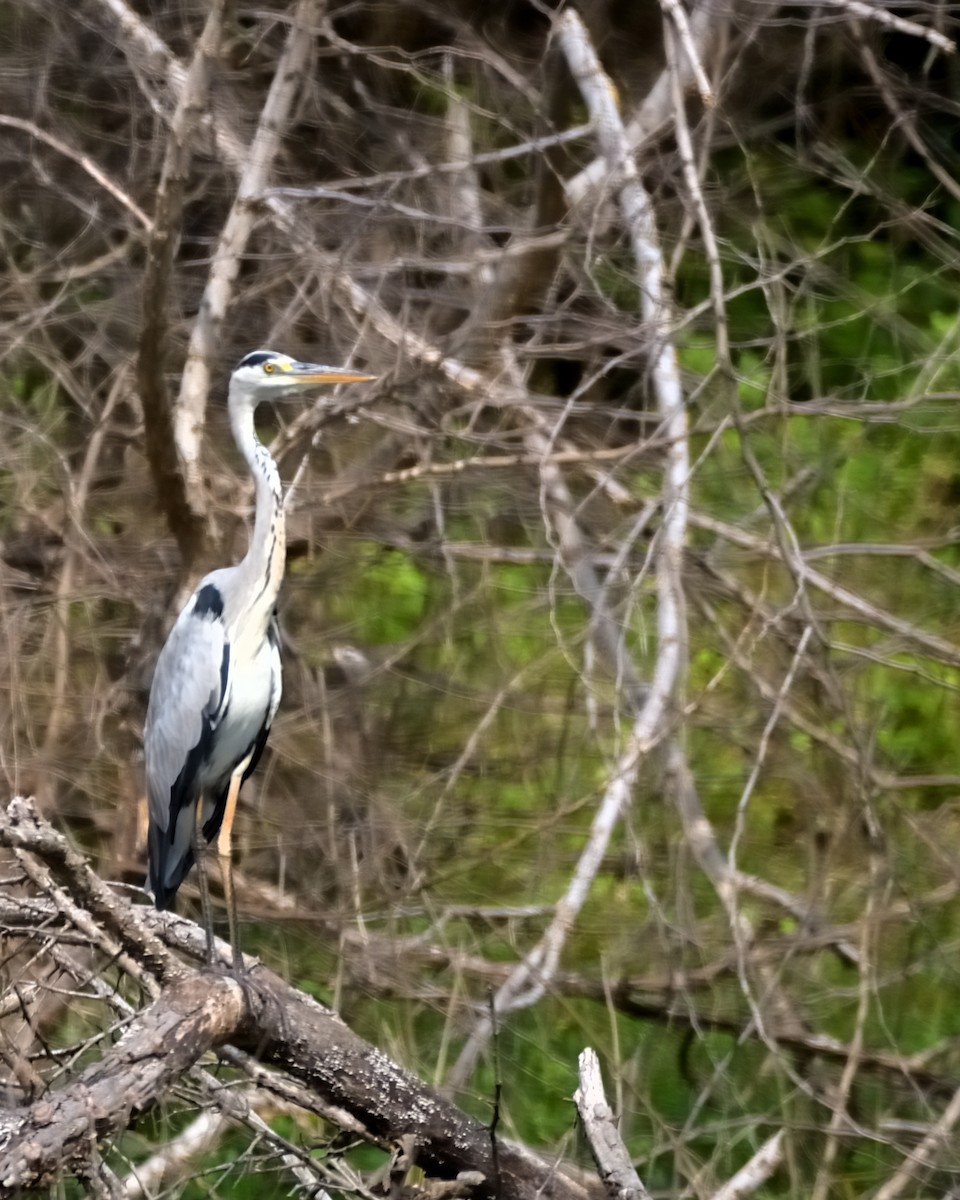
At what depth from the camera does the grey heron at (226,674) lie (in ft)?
9.81

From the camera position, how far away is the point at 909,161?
6.72 meters

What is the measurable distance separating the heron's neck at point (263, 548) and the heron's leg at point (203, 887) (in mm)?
497

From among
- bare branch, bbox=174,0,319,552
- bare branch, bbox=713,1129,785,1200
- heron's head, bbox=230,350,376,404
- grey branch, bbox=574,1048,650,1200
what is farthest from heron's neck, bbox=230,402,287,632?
bare branch, bbox=713,1129,785,1200

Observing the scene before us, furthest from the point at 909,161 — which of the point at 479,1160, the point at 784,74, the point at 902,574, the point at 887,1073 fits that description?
the point at 479,1160

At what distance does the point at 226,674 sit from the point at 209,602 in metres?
0.16

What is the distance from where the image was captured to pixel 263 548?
2979mm

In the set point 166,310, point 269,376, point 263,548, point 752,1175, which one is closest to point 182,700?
point 263,548

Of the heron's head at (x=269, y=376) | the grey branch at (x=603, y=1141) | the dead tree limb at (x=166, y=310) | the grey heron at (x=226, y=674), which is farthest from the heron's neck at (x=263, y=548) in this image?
the grey branch at (x=603, y=1141)

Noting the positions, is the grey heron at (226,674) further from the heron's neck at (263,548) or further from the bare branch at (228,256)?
the bare branch at (228,256)

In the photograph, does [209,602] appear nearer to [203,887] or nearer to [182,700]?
[182,700]

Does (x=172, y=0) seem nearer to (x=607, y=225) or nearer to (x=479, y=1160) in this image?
(x=607, y=225)

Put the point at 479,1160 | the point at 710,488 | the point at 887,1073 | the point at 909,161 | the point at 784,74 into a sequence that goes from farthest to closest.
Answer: the point at 909,161, the point at 784,74, the point at 710,488, the point at 887,1073, the point at 479,1160

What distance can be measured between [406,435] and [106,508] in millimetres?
951

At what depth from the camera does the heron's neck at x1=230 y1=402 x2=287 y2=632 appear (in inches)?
117
